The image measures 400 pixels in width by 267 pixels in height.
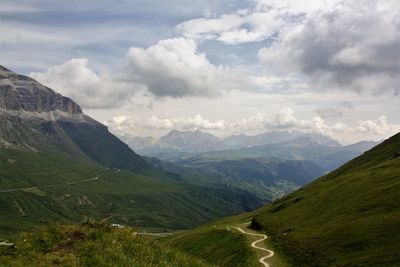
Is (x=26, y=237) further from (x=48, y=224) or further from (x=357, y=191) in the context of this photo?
(x=357, y=191)

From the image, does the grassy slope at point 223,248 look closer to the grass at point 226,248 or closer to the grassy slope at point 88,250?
the grass at point 226,248

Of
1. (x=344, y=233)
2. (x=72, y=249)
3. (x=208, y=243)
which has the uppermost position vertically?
(x=72, y=249)

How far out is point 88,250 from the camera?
21016 millimetres

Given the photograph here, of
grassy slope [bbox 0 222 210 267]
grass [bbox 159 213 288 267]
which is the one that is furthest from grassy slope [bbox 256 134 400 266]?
grassy slope [bbox 0 222 210 267]

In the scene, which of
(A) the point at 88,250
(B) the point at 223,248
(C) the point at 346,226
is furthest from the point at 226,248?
(A) the point at 88,250

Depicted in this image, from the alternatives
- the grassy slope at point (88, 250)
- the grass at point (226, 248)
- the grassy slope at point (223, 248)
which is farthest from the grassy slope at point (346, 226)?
the grassy slope at point (88, 250)

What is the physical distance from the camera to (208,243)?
8781 cm

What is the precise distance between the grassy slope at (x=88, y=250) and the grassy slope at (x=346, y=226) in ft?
103

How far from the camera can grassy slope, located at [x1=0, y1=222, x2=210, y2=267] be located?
771 inches

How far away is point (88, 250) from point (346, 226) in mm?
51443

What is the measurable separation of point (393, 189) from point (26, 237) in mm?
66397

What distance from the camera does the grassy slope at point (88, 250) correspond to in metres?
19.6

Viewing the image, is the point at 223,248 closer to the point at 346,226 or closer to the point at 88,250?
the point at 346,226

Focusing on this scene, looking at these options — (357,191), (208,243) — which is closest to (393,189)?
(357,191)
